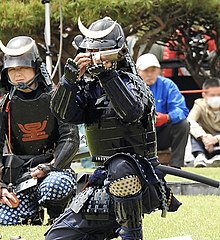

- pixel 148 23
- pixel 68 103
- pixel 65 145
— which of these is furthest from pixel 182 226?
pixel 148 23

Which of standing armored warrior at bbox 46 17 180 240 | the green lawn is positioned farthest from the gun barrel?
the green lawn

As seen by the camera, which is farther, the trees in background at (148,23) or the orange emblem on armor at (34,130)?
the trees in background at (148,23)

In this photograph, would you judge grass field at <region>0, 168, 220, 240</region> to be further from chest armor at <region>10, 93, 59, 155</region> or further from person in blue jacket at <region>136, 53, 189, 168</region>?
person in blue jacket at <region>136, 53, 189, 168</region>

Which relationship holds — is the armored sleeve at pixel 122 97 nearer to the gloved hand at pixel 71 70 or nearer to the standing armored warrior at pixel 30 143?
the gloved hand at pixel 71 70

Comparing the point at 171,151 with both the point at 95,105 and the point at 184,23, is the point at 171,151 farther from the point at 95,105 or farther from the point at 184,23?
the point at 95,105

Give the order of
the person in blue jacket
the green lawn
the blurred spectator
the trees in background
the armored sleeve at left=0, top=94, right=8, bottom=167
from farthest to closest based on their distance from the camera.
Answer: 1. the trees in background
2. the blurred spectator
3. the person in blue jacket
4. the armored sleeve at left=0, top=94, right=8, bottom=167
5. the green lawn

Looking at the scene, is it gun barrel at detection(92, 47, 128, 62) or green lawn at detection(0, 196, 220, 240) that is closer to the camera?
gun barrel at detection(92, 47, 128, 62)

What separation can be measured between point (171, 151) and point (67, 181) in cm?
362

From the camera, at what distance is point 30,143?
550 cm

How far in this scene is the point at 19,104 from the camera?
5398 mm

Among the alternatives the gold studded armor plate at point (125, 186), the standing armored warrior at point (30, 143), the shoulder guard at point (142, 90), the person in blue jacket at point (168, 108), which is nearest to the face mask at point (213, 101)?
the person in blue jacket at point (168, 108)

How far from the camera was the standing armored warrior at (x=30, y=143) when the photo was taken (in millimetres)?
5340

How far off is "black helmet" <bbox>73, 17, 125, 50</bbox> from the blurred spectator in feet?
18.0

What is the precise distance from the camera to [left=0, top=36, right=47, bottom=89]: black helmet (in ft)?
17.5
